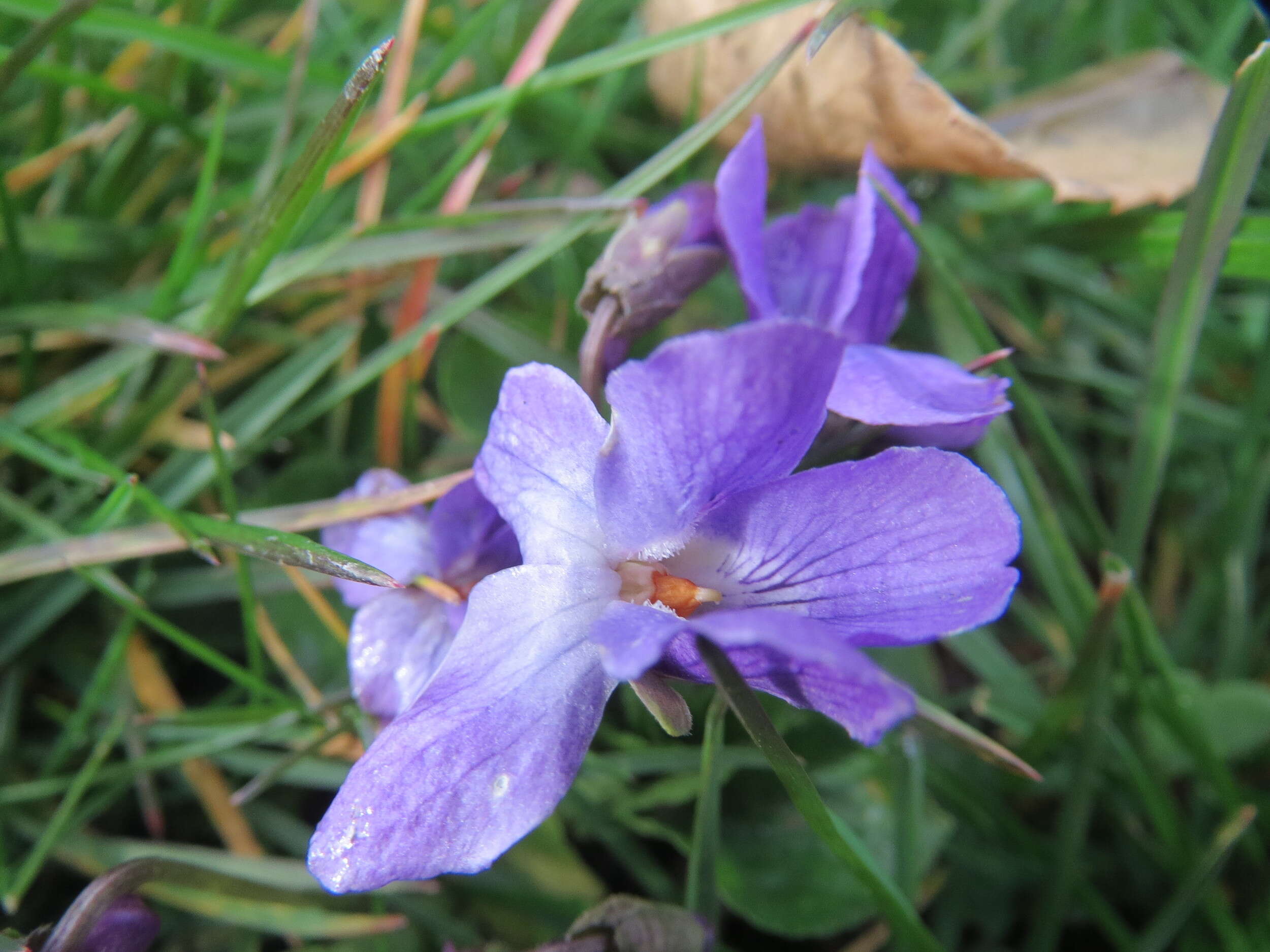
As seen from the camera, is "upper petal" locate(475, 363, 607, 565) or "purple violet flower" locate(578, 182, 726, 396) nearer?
"upper petal" locate(475, 363, 607, 565)

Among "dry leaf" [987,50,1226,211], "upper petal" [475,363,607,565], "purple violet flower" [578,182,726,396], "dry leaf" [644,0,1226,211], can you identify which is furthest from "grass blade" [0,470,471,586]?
"dry leaf" [987,50,1226,211]

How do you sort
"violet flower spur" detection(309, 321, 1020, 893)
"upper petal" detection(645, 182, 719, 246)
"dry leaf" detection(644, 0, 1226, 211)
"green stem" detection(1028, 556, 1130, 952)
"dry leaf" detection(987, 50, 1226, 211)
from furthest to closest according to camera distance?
1. "dry leaf" detection(987, 50, 1226, 211)
2. "dry leaf" detection(644, 0, 1226, 211)
3. "green stem" detection(1028, 556, 1130, 952)
4. "upper petal" detection(645, 182, 719, 246)
5. "violet flower spur" detection(309, 321, 1020, 893)

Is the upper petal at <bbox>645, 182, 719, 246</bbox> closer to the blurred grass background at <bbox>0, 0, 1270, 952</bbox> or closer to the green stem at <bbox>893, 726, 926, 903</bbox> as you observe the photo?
the blurred grass background at <bbox>0, 0, 1270, 952</bbox>

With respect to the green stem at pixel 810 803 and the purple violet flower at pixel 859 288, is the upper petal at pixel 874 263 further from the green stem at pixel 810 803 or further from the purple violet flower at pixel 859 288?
the green stem at pixel 810 803

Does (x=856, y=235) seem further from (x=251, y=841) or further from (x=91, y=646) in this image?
(x=91, y=646)

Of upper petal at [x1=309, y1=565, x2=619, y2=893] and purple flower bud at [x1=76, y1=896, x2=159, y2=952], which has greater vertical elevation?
upper petal at [x1=309, y1=565, x2=619, y2=893]

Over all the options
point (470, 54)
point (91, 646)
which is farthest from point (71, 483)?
point (470, 54)

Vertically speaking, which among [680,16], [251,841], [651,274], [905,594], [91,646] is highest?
[680,16]
